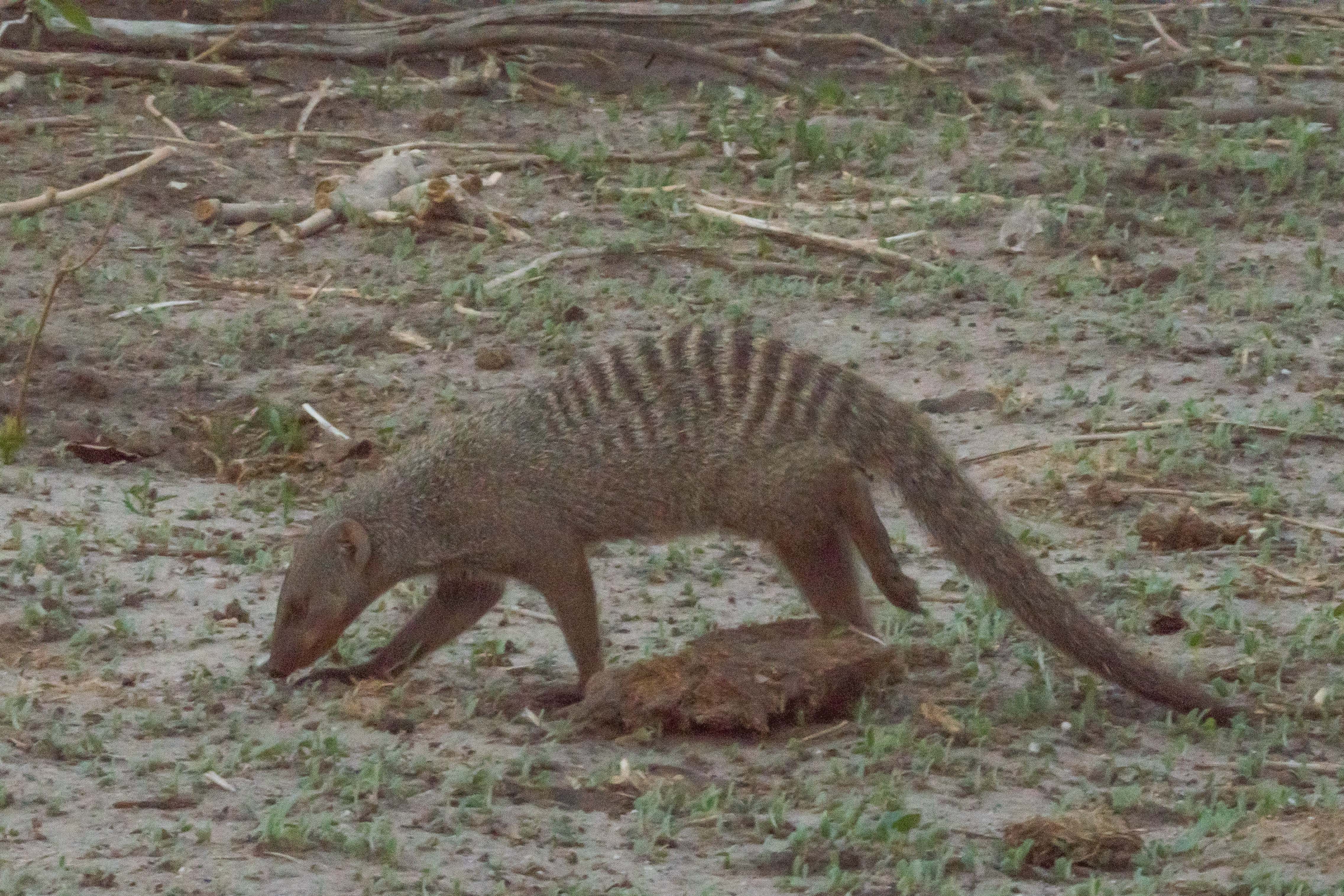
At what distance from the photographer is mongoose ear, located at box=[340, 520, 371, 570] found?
3930mm

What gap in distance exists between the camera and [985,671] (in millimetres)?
4008

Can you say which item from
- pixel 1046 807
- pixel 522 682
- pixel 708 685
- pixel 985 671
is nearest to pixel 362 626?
pixel 522 682

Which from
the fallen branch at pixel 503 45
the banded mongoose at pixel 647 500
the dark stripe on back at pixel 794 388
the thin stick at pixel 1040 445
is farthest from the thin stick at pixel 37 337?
the fallen branch at pixel 503 45

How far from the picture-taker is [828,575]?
398 cm

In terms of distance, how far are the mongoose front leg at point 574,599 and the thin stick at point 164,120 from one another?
3.71 metres

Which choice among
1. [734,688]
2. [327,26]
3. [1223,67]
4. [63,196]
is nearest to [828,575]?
[734,688]

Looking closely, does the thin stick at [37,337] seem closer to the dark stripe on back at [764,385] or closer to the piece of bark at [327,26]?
the dark stripe on back at [764,385]

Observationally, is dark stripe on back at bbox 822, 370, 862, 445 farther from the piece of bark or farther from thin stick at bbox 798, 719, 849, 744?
the piece of bark

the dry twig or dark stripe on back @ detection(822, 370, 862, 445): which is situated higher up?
dark stripe on back @ detection(822, 370, 862, 445)

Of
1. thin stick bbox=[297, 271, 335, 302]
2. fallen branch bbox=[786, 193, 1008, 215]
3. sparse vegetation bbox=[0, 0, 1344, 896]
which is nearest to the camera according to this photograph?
sparse vegetation bbox=[0, 0, 1344, 896]

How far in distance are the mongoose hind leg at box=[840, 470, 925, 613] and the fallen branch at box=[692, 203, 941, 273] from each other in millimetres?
2391

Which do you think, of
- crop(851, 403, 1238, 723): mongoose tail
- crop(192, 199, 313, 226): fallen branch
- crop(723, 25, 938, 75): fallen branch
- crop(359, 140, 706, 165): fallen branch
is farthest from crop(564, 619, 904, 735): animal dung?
crop(723, 25, 938, 75): fallen branch

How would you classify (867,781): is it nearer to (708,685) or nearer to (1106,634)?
(708,685)

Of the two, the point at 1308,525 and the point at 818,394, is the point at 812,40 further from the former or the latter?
the point at 818,394
